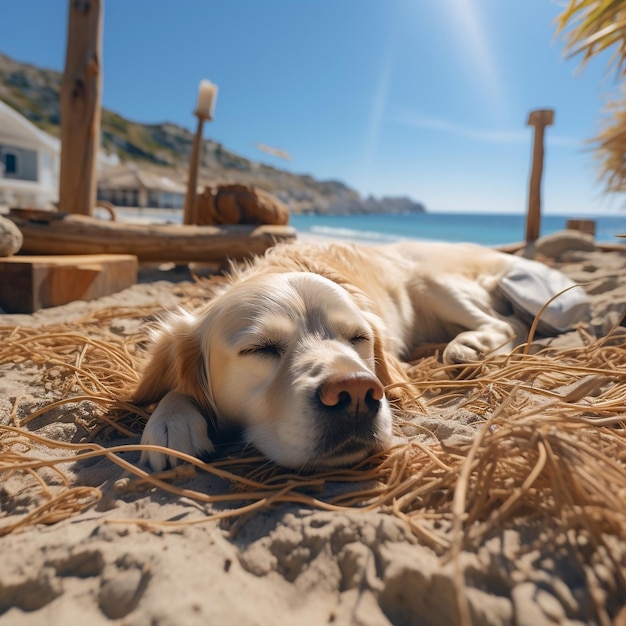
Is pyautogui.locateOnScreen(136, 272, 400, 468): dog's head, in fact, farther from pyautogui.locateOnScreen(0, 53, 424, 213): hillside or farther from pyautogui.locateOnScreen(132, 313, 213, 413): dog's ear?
pyautogui.locateOnScreen(0, 53, 424, 213): hillside

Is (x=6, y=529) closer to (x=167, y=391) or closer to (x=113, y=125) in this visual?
(x=167, y=391)

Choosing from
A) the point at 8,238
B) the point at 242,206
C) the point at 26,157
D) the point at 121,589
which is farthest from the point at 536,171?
the point at 26,157

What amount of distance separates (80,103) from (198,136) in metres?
2.71

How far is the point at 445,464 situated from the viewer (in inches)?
61.9

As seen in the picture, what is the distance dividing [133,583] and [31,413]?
1512 mm

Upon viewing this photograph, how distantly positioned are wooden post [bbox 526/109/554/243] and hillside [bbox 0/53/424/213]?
7329 cm

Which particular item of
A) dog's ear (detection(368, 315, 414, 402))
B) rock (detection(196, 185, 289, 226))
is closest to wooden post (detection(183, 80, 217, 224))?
rock (detection(196, 185, 289, 226))

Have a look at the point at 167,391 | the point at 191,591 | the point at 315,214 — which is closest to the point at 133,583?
the point at 191,591

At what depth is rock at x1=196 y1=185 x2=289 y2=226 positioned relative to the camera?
7.03 m

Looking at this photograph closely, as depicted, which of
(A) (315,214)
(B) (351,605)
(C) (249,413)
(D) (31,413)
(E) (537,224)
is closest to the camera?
(B) (351,605)

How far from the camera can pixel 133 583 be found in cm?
111

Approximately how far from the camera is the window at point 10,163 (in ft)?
91.9

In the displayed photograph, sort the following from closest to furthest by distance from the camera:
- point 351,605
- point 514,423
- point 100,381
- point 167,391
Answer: point 351,605, point 514,423, point 167,391, point 100,381

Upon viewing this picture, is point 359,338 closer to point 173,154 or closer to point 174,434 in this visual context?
point 174,434
